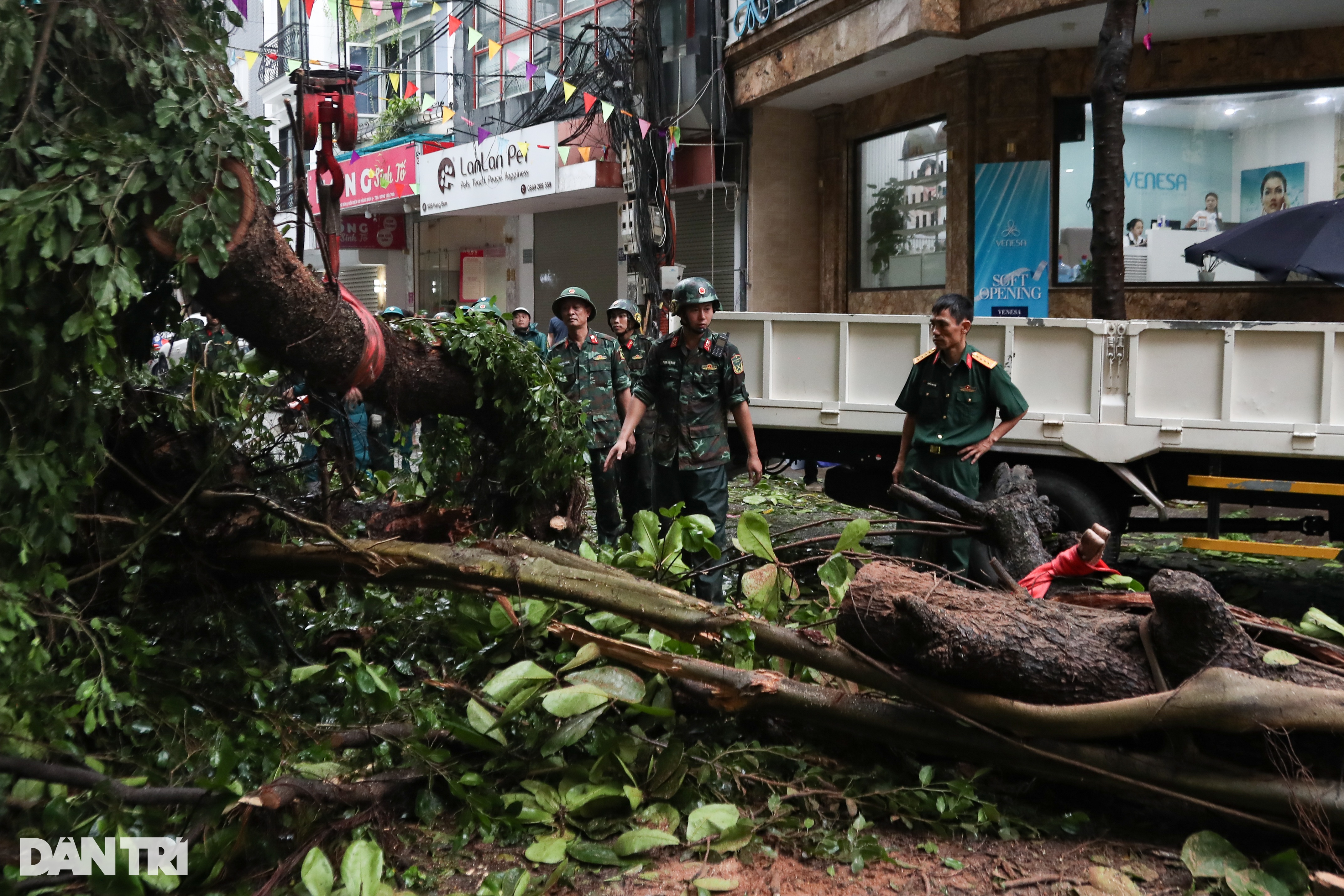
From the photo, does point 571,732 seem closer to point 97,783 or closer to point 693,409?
point 97,783

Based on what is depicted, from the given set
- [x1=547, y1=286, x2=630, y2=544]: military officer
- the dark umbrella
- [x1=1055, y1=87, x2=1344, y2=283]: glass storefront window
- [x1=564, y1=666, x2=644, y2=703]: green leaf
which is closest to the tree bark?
the dark umbrella

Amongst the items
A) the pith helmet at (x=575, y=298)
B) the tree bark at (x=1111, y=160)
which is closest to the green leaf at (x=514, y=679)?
the pith helmet at (x=575, y=298)

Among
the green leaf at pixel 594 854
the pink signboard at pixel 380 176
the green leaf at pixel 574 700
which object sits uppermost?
the pink signboard at pixel 380 176

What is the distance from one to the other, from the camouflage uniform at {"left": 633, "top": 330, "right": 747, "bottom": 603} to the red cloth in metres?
2.23

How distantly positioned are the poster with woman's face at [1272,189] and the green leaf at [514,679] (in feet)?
31.1

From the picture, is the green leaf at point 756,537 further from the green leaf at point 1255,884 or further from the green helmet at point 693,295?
the green helmet at point 693,295

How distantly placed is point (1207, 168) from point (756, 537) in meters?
8.83

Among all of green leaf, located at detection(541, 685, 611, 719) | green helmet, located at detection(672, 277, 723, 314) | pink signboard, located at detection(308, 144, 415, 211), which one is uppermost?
pink signboard, located at detection(308, 144, 415, 211)

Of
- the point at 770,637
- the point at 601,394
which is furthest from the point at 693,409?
the point at 770,637

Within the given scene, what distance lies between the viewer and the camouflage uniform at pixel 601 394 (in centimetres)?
759

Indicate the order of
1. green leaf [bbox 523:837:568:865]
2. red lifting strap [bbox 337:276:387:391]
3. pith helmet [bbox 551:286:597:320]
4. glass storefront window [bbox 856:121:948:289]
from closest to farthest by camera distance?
green leaf [bbox 523:837:568:865] → red lifting strap [bbox 337:276:387:391] → pith helmet [bbox 551:286:597:320] → glass storefront window [bbox 856:121:948:289]

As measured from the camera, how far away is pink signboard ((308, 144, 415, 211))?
750 inches

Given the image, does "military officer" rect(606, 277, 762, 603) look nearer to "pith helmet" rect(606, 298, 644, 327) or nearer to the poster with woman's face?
"pith helmet" rect(606, 298, 644, 327)

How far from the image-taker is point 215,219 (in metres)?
3.47
